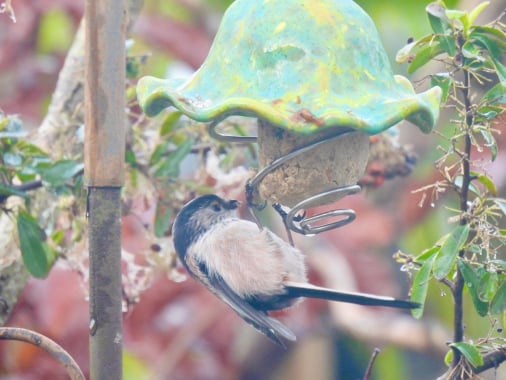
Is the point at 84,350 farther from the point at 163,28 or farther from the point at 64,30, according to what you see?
the point at 64,30

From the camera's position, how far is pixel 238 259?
1905 millimetres

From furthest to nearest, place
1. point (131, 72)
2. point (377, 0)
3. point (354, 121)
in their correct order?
point (377, 0) → point (131, 72) → point (354, 121)

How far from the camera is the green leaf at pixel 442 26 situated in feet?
4.75

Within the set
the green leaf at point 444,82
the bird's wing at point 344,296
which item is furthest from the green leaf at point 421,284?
the green leaf at point 444,82

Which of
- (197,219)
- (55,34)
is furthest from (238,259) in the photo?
(55,34)

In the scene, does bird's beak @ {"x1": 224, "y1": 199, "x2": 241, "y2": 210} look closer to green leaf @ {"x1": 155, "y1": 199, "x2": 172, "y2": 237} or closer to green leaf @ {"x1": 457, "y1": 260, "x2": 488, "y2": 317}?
green leaf @ {"x1": 155, "y1": 199, "x2": 172, "y2": 237}

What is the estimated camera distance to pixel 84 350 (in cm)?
328

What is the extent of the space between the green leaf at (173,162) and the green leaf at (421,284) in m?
0.82

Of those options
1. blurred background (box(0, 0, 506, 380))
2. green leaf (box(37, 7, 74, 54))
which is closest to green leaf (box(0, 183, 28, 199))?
blurred background (box(0, 0, 506, 380))

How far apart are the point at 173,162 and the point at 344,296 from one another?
2.25 feet

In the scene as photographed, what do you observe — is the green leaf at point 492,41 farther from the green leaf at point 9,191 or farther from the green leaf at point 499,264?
the green leaf at point 9,191

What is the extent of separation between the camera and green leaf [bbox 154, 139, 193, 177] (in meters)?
2.19

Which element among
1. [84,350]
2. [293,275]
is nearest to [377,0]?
[84,350]

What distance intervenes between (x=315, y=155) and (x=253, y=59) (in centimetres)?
20
